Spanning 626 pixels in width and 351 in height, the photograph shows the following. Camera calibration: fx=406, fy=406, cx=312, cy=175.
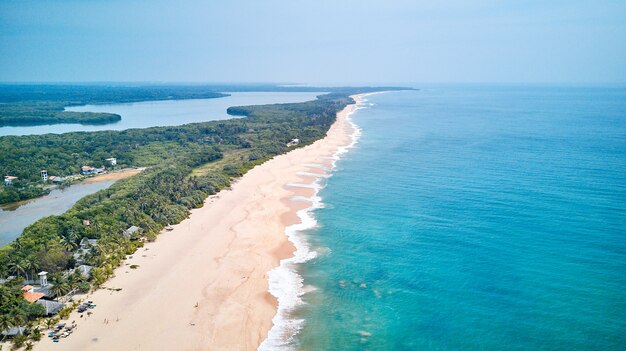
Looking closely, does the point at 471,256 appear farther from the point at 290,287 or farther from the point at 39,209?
the point at 39,209

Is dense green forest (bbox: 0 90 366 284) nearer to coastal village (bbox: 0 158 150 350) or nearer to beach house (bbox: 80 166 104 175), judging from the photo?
coastal village (bbox: 0 158 150 350)

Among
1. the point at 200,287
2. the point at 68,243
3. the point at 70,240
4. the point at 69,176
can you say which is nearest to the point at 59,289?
the point at 68,243

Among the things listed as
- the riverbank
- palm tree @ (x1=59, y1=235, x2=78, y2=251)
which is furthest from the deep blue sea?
the riverbank

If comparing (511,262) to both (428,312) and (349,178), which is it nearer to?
(428,312)

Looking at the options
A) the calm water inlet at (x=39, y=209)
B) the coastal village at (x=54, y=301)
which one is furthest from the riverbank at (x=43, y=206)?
the coastal village at (x=54, y=301)

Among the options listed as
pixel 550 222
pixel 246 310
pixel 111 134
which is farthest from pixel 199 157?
pixel 550 222
